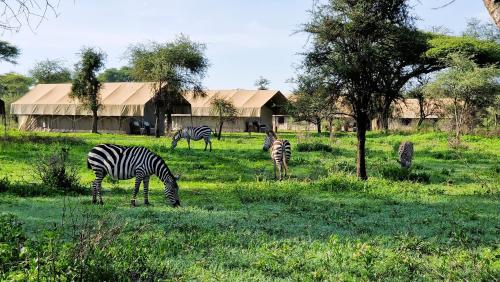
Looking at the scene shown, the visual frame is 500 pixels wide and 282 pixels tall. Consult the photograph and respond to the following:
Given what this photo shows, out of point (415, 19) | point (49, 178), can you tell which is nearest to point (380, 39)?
point (415, 19)

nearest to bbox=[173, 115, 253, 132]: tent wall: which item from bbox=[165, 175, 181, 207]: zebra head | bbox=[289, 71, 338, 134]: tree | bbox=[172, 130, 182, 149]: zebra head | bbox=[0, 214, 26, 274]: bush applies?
bbox=[172, 130, 182, 149]: zebra head

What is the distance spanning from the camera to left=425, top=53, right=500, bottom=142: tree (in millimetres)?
39906

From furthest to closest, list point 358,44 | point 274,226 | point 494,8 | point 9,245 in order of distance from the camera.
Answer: point 358,44 → point 274,226 → point 9,245 → point 494,8

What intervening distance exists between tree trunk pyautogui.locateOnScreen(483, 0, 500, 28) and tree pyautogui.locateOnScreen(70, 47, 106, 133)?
180 feet

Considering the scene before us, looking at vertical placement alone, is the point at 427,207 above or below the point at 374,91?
below

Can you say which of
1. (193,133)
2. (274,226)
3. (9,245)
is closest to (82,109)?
(193,133)

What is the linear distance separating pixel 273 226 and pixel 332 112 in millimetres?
8833

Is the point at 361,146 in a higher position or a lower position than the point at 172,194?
higher

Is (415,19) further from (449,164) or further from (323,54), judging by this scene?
(449,164)

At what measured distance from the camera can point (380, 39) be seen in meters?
19.1

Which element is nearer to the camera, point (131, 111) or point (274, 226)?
point (274, 226)

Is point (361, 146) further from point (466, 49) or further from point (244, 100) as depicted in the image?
point (244, 100)

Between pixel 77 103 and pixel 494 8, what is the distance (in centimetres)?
5979

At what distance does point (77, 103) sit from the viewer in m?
60.3
